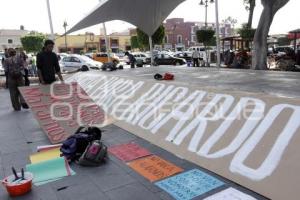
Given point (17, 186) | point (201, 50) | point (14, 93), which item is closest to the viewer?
point (17, 186)

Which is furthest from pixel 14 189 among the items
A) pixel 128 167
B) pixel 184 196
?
pixel 184 196

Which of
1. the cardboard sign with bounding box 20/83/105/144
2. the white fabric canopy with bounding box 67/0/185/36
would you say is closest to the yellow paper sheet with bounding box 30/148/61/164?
the cardboard sign with bounding box 20/83/105/144

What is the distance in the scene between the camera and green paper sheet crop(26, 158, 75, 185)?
173 inches

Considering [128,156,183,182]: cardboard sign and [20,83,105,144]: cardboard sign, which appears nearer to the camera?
[128,156,183,182]: cardboard sign

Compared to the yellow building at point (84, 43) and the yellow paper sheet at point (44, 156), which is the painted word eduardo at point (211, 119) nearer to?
the yellow paper sheet at point (44, 156)

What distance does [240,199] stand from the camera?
3.55m

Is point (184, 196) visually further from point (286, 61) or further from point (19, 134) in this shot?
point (286, 61)

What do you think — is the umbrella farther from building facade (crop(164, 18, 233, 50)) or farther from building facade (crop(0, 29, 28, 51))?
building facade (crop(0, 29, 28, 51))

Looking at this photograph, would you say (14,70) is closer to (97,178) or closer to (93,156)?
(93,156)

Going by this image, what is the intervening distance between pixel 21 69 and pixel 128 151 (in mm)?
5311

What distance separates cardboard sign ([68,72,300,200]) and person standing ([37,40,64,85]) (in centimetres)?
205

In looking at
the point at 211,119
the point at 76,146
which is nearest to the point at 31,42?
the point at 76,146

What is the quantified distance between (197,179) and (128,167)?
1083mm

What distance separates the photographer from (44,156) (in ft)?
17.6
